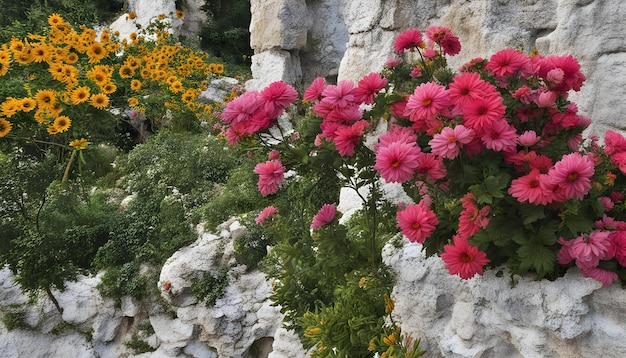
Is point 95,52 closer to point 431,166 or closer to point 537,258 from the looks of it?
point 431,166

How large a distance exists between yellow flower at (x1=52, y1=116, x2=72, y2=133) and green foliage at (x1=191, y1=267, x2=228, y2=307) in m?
1.89

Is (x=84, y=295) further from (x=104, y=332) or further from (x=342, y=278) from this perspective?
(x=342, y=278)

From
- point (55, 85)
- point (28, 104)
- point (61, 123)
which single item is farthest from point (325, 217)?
point (55, 85)

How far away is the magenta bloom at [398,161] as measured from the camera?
1.58m

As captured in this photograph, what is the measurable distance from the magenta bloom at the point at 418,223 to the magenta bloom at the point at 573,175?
454 mm

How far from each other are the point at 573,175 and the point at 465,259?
1.58 feet

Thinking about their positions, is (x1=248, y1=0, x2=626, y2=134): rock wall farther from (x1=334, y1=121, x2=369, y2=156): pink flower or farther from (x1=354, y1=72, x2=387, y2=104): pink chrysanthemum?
(x1=334, y1=121, x2=369, y2=156): pink flower

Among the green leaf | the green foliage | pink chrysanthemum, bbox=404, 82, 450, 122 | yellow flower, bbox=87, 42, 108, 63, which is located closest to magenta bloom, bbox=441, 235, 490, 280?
the green leaf

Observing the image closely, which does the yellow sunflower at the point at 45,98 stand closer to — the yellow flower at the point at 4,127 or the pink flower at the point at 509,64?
the yellow flower at the point at 4,127

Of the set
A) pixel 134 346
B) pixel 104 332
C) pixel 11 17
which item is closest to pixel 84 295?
pixel 104 332

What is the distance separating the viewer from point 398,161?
1579 mm

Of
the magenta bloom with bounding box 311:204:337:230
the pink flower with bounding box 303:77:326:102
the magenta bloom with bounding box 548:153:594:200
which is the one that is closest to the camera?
the magenta bloom with bounding box 548:153:594:200

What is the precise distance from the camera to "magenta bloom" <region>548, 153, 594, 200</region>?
1.42m

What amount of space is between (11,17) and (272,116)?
13620 millimetres
